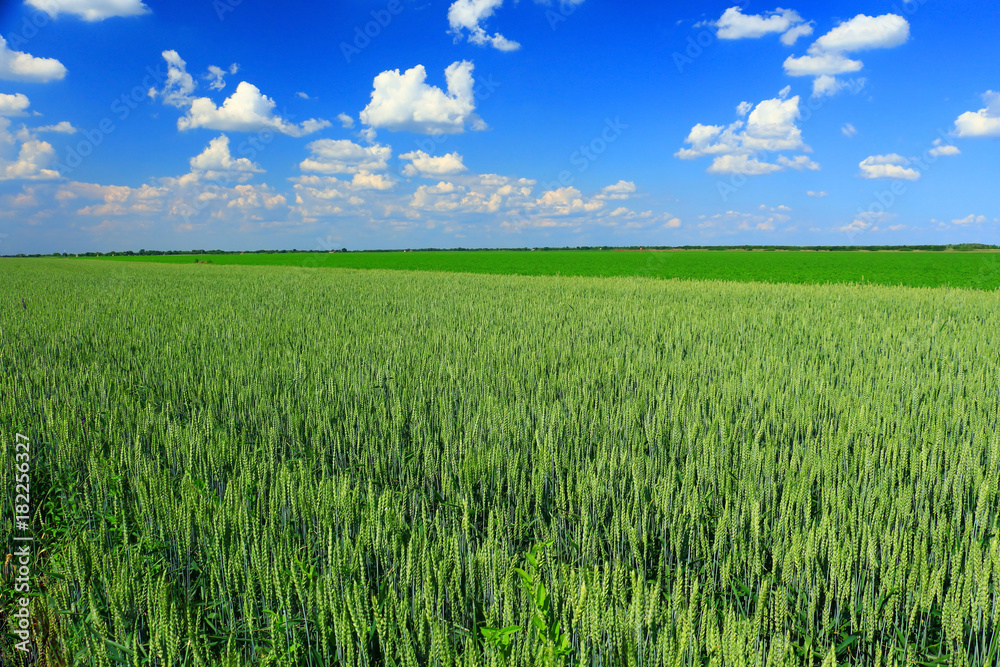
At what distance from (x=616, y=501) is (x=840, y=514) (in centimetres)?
99

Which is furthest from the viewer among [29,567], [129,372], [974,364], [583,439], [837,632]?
[974,364]

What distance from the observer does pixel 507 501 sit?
263 cm

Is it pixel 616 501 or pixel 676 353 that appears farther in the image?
pixel 676 353

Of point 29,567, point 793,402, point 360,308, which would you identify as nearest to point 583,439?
point 793,402

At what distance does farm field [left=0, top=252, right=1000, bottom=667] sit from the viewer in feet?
5.41

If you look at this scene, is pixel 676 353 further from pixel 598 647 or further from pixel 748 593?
pixel 598 647

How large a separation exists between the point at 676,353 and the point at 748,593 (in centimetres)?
421

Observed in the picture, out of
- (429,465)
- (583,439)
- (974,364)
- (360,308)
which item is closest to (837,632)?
(583,439)

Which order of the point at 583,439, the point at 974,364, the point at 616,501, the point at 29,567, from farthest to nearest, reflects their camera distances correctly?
the point at 974,364, the point at 583,439, the point at 616,501, the point at 29,567

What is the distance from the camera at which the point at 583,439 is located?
3.39m

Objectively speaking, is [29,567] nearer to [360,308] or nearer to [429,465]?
[429,465]

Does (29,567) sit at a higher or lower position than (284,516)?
lower

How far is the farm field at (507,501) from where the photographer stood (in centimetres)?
165

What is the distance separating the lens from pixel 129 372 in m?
5.21
